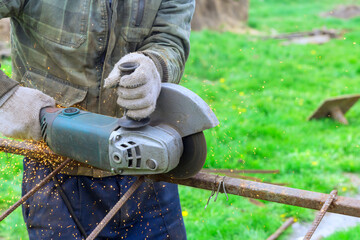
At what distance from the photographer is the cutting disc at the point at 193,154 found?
1.73 metres

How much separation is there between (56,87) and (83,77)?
136 mm

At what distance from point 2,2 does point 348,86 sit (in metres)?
5.62

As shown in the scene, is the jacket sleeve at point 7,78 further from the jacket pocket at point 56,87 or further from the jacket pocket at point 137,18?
the jacket pocket at point 137,18

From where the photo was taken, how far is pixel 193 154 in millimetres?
1742

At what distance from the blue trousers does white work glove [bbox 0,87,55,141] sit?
296 mm

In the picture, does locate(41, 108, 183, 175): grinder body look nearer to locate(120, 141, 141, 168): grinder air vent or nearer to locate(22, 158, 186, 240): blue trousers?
locate(120, 141, 141, 168): grinder air vent

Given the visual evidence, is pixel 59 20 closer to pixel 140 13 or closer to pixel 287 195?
pixel 140 13

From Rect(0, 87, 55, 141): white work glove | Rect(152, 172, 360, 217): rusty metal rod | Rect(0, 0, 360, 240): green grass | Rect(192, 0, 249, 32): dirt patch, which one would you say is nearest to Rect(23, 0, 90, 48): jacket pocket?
Rect(0, 87, 55, 141): white work glove

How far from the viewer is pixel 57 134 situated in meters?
1.76

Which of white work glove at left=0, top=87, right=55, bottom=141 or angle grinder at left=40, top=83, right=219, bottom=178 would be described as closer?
angle grinder at left=40, top=83, right=219, bottom=178

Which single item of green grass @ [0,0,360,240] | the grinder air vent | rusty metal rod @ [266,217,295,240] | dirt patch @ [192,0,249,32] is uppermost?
the grinder air vent

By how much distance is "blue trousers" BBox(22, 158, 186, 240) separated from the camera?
81.1 inches

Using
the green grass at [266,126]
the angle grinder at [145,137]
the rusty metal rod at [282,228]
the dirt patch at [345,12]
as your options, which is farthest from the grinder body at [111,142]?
the dirt patch at [345,12]

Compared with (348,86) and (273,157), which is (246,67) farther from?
(273,157)
